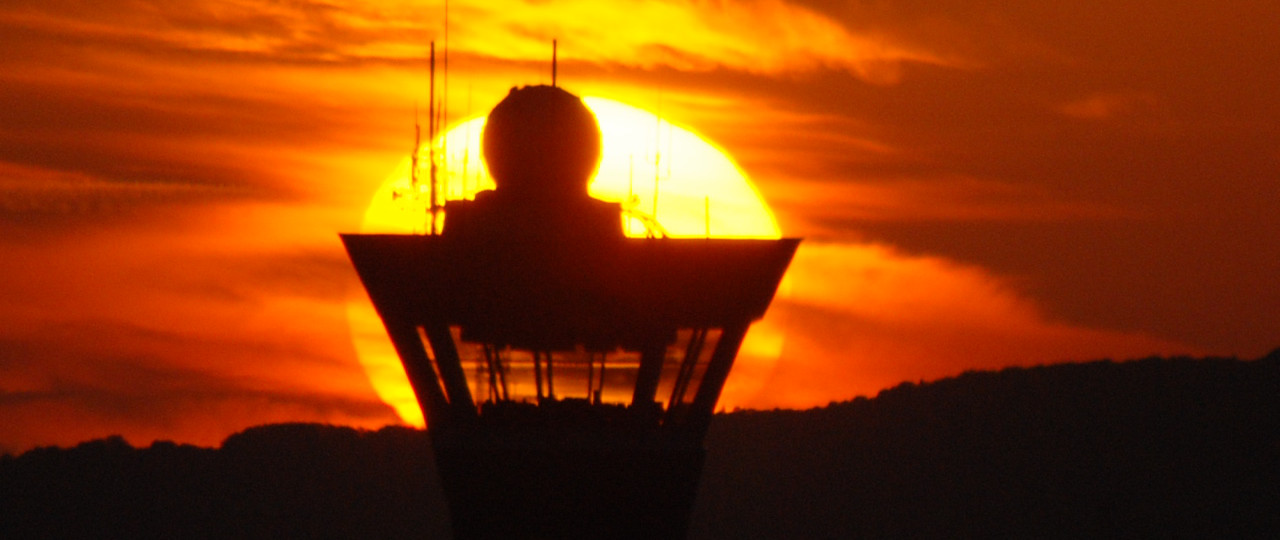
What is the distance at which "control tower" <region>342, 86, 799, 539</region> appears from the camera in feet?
99.3

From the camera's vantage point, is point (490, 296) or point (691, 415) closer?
point (490, 296)

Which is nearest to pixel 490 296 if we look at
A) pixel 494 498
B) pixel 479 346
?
pixel 479 346

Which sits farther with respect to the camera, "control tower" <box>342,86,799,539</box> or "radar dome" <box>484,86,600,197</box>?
"radar dome" <box>484,86,600,197</box>

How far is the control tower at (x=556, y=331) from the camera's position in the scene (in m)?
30.3

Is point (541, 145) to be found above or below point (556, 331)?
above

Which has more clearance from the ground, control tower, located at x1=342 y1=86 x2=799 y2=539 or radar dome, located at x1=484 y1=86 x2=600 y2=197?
radar dome, located at x1=484 y1=86 x2=600 y2=197

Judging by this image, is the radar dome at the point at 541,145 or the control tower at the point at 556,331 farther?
the radar dome at the point at 541,145

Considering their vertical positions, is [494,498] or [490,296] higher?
[490,296]

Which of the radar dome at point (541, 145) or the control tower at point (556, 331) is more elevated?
the radar dome at point (541, 145)

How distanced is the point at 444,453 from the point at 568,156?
208 inches

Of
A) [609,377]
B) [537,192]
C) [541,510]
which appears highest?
[537,192]

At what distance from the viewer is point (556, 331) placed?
1208 inches

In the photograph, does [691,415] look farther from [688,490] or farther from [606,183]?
[606,183]

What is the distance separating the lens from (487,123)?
31.3 meters
